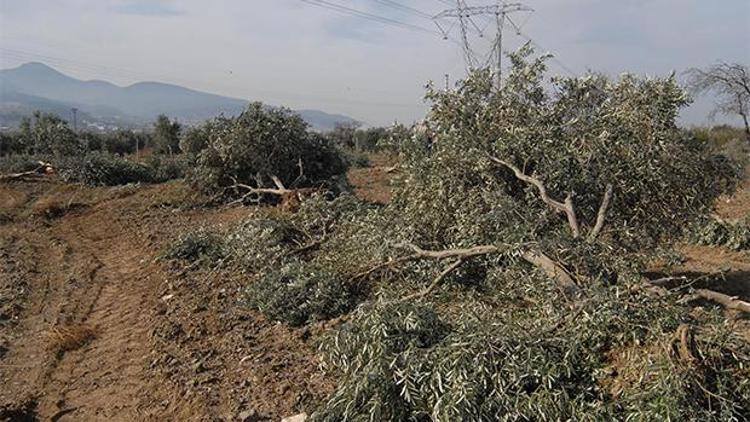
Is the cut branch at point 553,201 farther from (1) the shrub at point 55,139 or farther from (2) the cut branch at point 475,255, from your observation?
(1) the shrub at point 55,139

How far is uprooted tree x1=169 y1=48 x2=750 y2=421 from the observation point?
10.2 ft

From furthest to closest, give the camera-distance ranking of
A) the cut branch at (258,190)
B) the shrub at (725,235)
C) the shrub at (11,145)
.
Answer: the shrub at (11,145), the cut branch at (258,190), the shrub at (725,235)

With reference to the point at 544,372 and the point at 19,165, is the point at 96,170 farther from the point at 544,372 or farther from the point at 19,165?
the point at 544,372

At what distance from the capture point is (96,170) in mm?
13836

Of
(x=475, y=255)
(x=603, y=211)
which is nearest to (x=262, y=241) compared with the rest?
(x=475, y=255)

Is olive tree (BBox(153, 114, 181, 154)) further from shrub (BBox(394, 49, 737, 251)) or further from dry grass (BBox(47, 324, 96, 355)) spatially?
shrub (BBox(394, 49, 737, 251))

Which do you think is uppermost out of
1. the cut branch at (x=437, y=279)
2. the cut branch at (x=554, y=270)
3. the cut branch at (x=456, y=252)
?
the cut branch at (x=554, y=270)

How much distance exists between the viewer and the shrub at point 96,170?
13.7m

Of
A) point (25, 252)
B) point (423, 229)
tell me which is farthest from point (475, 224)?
point (25, 252)

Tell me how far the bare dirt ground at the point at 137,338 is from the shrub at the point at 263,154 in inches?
79.7

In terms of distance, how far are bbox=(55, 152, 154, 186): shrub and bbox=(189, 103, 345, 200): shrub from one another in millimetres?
3272

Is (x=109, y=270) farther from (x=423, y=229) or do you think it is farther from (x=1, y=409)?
(x=423, y=229)

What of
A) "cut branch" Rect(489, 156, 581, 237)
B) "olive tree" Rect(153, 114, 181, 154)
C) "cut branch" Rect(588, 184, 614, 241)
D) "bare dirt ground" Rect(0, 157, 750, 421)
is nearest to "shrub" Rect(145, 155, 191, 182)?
"bare dirt ground" Rect(0, 157, 750, 421)

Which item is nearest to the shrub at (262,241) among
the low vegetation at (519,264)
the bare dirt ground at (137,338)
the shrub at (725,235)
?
the low vegetation at (519,264)
